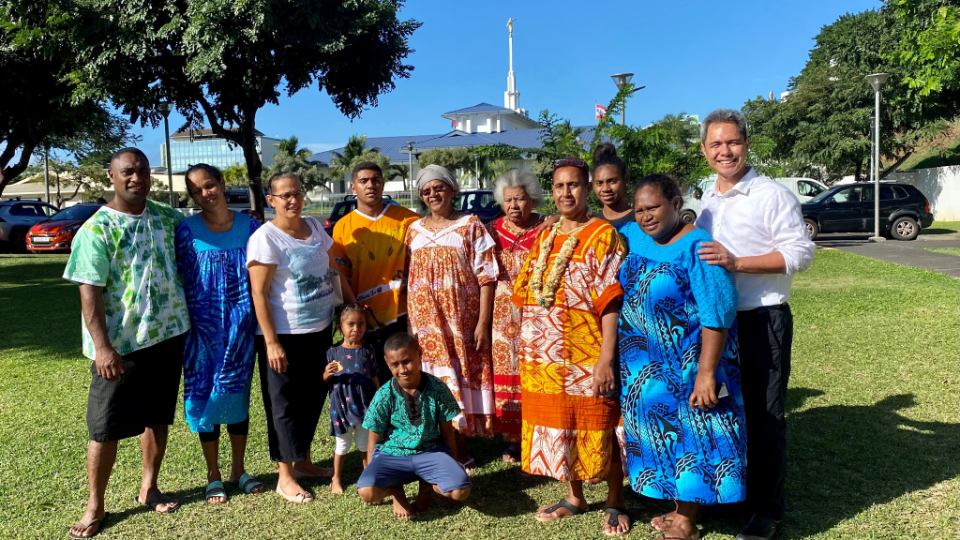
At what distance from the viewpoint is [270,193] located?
158 inches

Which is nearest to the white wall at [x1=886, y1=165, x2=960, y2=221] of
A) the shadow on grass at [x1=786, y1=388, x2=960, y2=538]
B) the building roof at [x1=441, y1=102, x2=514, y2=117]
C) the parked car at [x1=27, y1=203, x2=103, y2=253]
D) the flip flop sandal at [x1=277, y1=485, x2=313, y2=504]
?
the shadow on grass at [x1=786, y1=388, x2=960, y2=538]

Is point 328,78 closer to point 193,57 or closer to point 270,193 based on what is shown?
point 193,57

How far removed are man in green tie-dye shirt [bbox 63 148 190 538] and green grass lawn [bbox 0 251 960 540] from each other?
535 millimetres

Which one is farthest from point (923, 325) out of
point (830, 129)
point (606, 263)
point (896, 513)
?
point (830, 129)

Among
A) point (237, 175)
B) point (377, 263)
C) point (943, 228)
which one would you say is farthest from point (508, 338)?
point (237, 175)

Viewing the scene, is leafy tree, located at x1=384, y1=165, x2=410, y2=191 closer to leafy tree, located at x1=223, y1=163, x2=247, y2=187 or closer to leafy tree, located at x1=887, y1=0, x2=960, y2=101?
leafy tree, located at x1=223, y1=163, x2=247, y2=187

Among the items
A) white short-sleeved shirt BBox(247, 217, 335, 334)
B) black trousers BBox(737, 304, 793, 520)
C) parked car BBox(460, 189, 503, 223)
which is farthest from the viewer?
parked car BBox(460, 189, 503, 223)

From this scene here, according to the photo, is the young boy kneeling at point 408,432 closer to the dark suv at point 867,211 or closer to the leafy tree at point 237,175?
the dark suv at point 867,211

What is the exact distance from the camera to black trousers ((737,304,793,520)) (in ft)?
10.5

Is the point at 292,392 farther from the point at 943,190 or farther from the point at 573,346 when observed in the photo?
the point at 943,190

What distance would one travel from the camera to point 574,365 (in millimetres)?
3434

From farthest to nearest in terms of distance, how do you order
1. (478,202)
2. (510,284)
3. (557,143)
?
(478,202)
(557,143)
(510,284)

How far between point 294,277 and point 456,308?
943 millimetres

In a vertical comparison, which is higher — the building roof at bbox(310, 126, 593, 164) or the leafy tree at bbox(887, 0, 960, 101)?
the building roof at bbox(310, 126, 593, 164)
